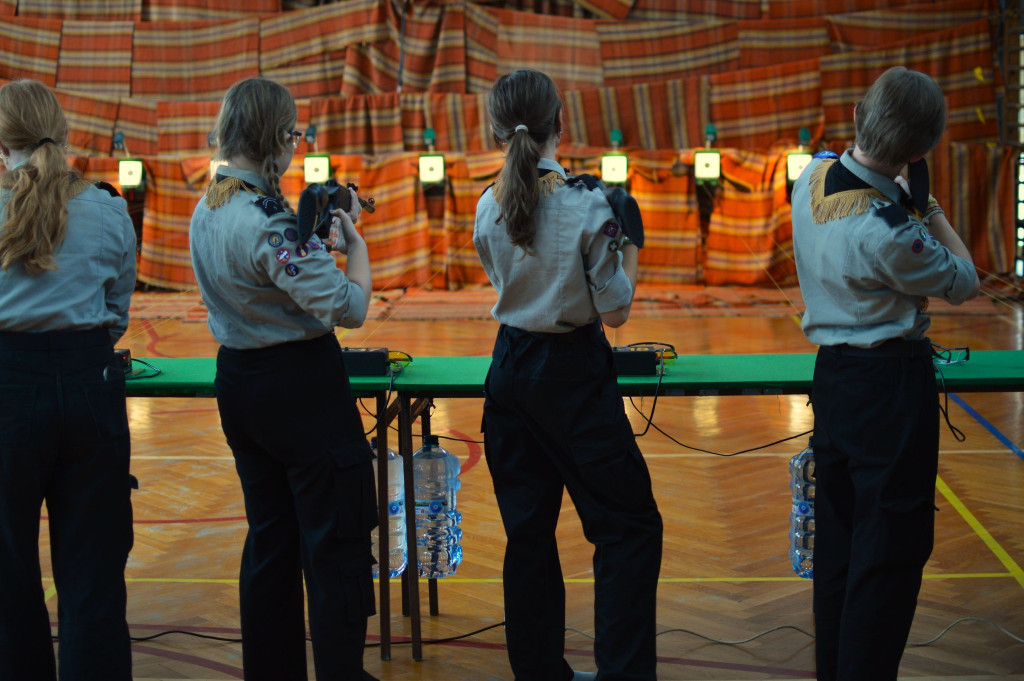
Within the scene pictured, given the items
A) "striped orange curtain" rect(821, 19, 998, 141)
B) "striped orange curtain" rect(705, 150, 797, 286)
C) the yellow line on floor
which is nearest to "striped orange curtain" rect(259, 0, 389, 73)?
"striped orange curtain" rect(705, 150, 797, 286)

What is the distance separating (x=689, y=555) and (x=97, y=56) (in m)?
9.08

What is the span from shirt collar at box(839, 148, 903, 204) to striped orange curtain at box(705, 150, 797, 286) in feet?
21.9

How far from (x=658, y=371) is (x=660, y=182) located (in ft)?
20.8

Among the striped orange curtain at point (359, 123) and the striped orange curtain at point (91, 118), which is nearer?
the striped orange curtain at point (359, 123)

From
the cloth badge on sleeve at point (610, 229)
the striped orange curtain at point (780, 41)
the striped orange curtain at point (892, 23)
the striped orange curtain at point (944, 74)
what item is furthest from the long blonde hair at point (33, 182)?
the striped orange curtain at point (892, 23)

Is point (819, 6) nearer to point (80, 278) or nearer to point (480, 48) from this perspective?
point (480, 48)

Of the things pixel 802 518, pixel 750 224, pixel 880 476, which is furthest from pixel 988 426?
pixel 750 224

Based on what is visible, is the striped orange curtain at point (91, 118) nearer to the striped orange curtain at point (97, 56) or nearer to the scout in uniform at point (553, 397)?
the striped orange curtain at point (97, 56)

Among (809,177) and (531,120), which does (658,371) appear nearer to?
(809,177)

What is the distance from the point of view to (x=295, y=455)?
1699 millimetres

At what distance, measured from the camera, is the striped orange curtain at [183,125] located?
9.57m

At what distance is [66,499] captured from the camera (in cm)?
172

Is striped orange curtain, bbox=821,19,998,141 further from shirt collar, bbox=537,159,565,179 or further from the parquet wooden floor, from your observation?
shirt collar, bbox=537,159,565,179

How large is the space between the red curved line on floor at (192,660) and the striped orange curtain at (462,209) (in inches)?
249
